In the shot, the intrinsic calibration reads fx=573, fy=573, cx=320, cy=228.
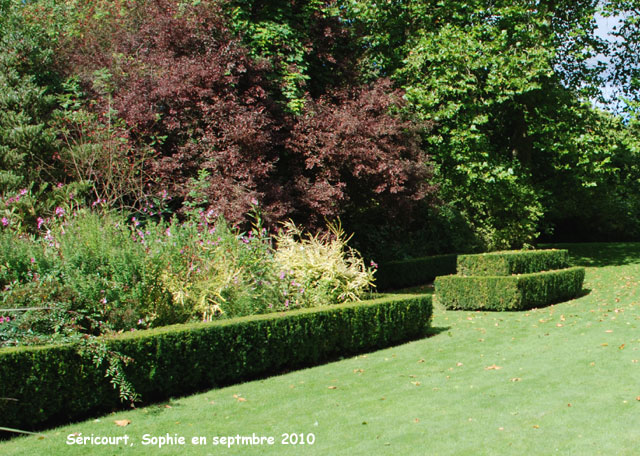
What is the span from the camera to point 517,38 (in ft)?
56.9

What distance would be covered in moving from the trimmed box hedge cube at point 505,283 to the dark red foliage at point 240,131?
2.39m

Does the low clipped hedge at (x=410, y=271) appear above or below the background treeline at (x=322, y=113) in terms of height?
below

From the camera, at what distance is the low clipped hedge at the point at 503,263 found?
12750 mm

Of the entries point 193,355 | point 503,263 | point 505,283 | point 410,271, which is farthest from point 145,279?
point 410,271

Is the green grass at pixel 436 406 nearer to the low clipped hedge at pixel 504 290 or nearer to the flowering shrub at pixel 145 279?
the flowering shrub at pixel 145 279

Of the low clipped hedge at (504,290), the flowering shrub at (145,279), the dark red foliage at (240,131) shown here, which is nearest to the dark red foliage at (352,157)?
the dark red foliage at (240,131)

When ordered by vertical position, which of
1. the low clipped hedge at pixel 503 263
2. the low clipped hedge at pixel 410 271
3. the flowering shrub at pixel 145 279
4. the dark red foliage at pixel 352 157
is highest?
the dark red foliage at pixel 352 157

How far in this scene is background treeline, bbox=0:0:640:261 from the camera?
12398mm

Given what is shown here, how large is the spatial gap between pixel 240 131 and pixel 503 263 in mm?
6411

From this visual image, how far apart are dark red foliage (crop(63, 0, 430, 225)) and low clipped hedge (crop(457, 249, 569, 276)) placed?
2.20 metres

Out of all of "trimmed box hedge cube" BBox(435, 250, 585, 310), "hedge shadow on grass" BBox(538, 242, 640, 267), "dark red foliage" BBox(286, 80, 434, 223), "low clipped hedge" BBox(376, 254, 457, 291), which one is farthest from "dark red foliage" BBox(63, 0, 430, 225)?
"hedge shadow on grass" BBox(538, 242, 640, 267)

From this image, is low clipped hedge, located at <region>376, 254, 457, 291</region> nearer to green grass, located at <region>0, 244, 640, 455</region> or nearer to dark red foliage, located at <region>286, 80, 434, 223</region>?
dark red foliage, located at <region>286, 80, 434, 223</region>

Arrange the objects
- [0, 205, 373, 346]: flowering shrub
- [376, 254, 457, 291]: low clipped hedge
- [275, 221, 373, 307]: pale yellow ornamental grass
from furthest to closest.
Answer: [376, 254, 457, 291]: low clipped hedge, [275, 221, 373, 307]: pale yellow ornamental grass, [0, 205, 373, 346]: flowering shrub

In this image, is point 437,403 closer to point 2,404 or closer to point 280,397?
point 280,397
